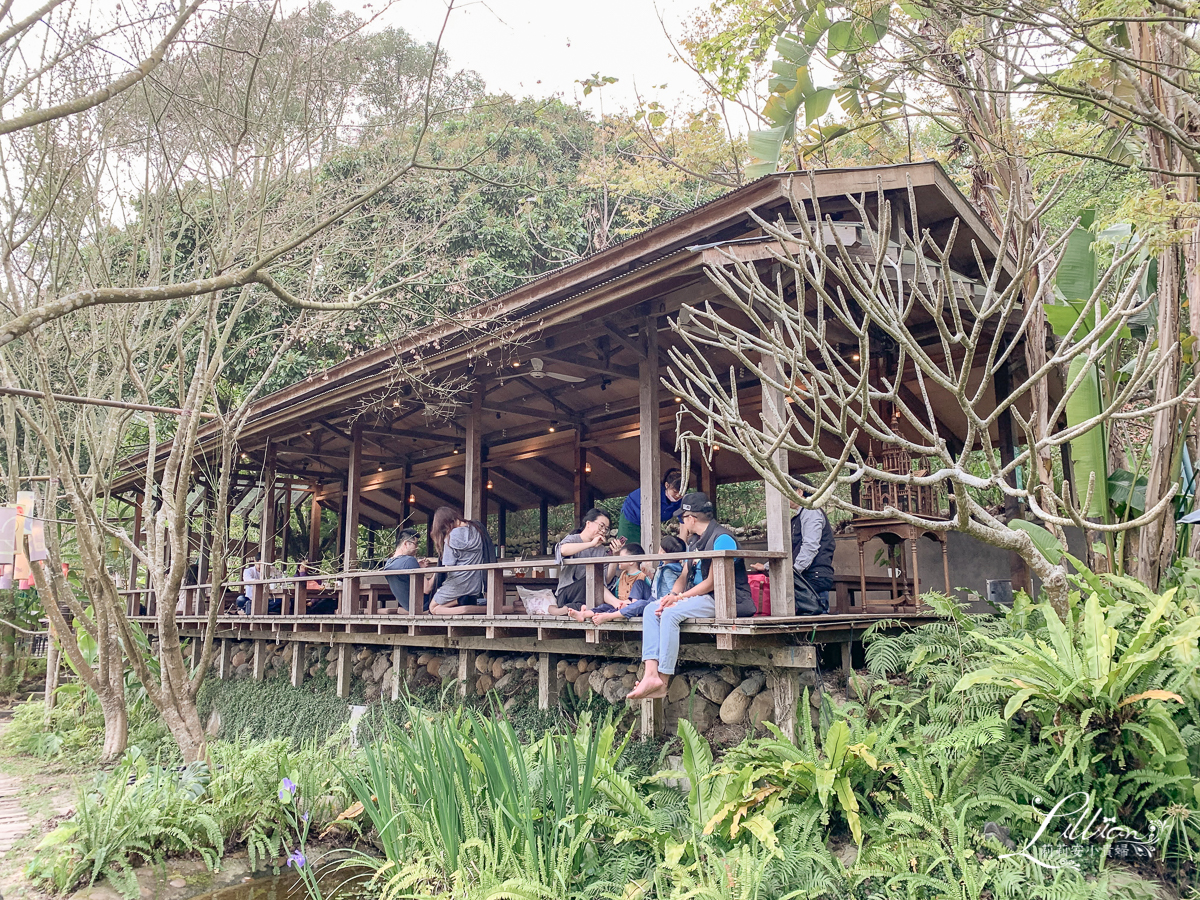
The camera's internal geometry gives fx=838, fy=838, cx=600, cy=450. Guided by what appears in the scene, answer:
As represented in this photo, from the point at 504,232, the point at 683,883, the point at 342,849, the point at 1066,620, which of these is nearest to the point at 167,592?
the point at 342,849

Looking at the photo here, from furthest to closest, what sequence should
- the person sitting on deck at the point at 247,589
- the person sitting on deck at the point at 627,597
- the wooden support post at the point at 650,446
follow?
the person sitting on deck at the point at 247,589 < the wooden support post at the point at 650,446 < the person sitting on deck at the point at 627,597

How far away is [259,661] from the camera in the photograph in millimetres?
11367

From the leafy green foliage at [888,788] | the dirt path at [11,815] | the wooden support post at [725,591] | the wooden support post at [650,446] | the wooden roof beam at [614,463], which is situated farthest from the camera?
the wooden roof beam at [614,463]

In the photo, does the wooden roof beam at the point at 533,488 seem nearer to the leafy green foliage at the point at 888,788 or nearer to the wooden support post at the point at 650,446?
the wooden support post at the point at 650,446

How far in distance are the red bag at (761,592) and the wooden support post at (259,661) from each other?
7963 millimetres

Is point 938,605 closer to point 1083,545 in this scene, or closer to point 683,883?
point 683,883

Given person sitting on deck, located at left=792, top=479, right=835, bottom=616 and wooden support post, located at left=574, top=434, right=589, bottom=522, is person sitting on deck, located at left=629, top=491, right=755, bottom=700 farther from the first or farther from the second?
wooden support post, located at left=574, top=434, right=589, bottom=522

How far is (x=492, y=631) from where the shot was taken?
691cm

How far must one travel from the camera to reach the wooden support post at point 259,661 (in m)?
11.4

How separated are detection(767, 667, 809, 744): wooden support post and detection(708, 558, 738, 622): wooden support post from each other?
527 millimetres

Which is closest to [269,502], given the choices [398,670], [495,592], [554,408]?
[554,408]

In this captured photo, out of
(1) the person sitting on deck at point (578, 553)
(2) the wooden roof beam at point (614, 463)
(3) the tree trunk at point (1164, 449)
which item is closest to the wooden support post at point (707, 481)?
(2) the wooden roof beam at point (614, 463)

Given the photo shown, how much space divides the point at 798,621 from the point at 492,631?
8.99 feet

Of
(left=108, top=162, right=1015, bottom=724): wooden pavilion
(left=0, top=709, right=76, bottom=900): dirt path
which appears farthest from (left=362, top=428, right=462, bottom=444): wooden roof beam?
(left=0, top=709, right=76, bottom=900): dirt path
